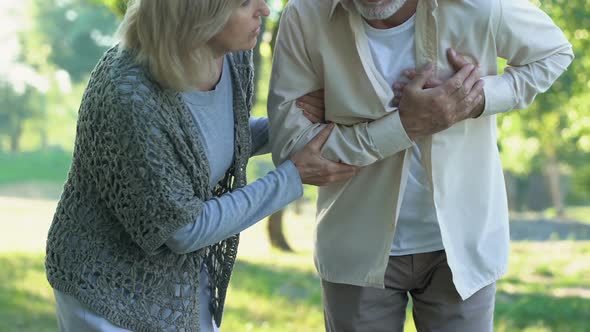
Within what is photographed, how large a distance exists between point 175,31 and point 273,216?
27.5ft

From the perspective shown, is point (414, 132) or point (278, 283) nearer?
point (414, 132)

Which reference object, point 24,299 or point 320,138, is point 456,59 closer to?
point 320,138

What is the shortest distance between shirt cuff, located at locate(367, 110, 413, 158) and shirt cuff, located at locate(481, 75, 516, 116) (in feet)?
0.88

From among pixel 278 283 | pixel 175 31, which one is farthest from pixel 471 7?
pixel 278 283

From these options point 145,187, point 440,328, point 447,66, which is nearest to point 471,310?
point 440,328

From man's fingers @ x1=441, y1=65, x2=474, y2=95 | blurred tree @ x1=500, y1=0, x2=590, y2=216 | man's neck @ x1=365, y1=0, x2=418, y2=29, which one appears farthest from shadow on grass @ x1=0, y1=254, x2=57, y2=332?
blurred tree @ x1=500, y1=0, x2=590, y2=216

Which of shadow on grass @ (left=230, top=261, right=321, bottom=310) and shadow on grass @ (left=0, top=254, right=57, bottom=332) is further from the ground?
shadow on grass @ (left=0, top=254, right=57, bottom=332)

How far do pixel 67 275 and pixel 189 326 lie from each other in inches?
15.5

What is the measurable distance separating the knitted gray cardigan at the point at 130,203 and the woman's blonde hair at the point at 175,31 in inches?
2.3

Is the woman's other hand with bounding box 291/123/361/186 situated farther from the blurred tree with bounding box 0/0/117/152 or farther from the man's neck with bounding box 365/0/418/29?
the blurred tree with bounding box 0/0/117/152

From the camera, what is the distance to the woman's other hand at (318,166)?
8.16 ft

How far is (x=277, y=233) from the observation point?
10.7m

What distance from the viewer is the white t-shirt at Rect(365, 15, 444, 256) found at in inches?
98.3

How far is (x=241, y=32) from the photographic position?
226 cm
